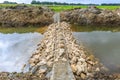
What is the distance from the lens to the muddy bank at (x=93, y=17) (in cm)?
4253

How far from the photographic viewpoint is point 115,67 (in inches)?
641

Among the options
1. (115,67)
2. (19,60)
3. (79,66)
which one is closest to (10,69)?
(19,60)

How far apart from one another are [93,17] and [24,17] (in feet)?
37.1

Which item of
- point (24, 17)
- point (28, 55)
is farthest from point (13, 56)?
point (24, 17)

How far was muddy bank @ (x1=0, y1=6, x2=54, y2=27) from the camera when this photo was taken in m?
43.0

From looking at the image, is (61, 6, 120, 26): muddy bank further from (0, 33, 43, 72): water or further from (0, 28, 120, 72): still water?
(0, 33, 43, 72): water

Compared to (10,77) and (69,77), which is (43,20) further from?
(69,77)

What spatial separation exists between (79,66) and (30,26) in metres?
28.0

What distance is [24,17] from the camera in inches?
1764

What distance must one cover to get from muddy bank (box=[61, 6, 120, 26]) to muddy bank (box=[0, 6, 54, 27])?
3153 millimetres

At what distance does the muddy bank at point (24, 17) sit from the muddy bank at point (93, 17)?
3153mm

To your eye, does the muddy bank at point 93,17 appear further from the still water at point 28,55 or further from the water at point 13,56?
the water at point 13,56

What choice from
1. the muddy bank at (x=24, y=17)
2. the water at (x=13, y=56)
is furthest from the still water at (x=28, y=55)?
the muddy bank at (x=24, y=17)

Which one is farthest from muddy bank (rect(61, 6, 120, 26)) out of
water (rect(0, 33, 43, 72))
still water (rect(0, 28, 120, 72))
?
water (rect(0, 33, 43, 72))
